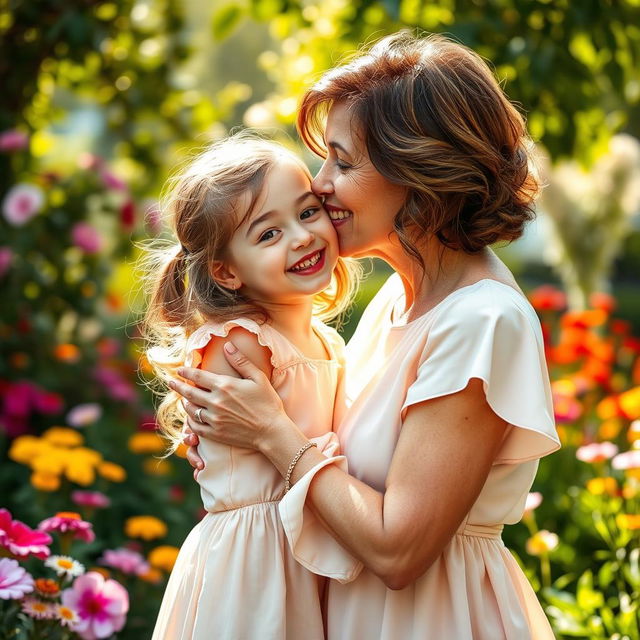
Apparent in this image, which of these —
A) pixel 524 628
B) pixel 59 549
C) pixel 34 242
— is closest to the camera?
pixel 524 628

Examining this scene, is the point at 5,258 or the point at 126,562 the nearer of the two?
the point at 126,562

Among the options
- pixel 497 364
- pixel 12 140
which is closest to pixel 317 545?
pixel 497 364

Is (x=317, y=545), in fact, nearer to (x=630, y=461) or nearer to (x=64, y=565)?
(x=64, y=565)

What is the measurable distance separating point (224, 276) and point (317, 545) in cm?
56

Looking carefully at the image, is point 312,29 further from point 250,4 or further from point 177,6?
point 177,6

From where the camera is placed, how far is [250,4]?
3.80 meters

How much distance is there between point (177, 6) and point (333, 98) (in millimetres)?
3249

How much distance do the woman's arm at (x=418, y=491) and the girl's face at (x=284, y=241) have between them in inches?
14.3

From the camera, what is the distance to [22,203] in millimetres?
4367

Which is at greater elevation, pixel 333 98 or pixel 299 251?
pixel 333 98

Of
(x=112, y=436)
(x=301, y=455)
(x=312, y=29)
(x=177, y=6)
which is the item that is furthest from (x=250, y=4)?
(x=301, y=455)

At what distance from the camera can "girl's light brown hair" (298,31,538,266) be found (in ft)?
5.82

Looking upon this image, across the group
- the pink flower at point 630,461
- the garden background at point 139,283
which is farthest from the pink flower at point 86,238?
the pink flower at point 630,461

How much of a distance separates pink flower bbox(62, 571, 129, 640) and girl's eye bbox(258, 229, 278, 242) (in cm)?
99
